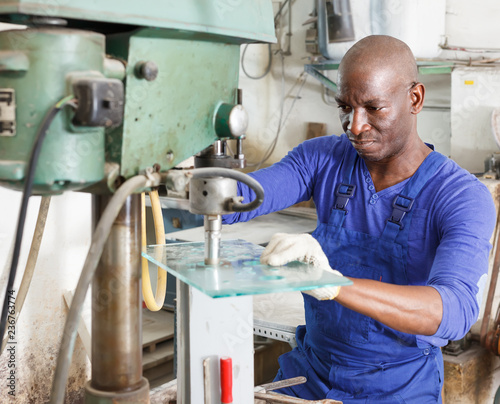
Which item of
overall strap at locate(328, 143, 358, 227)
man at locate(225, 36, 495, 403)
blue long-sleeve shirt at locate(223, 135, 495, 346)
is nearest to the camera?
blue long-sleeve shirt at locate(223, 135, 495, 346)

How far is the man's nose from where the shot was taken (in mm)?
1493

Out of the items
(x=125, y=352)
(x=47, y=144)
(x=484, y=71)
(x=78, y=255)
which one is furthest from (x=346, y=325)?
(x=484, y=71)

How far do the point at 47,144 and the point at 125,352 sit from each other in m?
0.30

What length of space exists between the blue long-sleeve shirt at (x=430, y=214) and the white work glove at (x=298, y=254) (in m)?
0.27

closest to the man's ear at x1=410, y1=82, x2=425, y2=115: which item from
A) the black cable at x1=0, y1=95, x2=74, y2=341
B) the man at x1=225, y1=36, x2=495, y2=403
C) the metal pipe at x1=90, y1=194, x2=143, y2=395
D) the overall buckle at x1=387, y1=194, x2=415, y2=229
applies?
the man at x1=225, y1=36, x2=495, y2=403

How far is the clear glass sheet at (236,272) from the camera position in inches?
33.5

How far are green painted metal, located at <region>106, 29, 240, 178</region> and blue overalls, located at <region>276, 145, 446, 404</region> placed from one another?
717 mm

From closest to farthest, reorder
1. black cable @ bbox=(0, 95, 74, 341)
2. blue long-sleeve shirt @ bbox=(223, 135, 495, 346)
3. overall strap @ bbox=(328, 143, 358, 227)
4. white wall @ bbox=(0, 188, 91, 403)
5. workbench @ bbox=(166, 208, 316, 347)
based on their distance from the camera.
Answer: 1. black cable @ bbox=(0, 95, 74, 341)
2. blue long-sleeve shirt @ bbox=(223, 135, 495, 346)
3. white wall @ bbox=(0, 188, 91, 403)
4. overall strap @ bbox=(328, 143, 358, 227)
5. workbench @ bbox=(166, 208, 316, 347)

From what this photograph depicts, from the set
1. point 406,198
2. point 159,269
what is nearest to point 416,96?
point 406,198

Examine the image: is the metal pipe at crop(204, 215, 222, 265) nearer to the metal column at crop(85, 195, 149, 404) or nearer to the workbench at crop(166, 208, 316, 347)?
the metal column at crop(85, 195, 149, 404)

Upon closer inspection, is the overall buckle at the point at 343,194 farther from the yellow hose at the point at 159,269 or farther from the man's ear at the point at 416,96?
the yellow hose at the point at 159,269

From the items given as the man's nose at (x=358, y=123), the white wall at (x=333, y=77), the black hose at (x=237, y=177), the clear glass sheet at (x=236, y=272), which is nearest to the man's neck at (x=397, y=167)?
the man's nose at (x=358, y=123)

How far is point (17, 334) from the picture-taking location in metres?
1.40

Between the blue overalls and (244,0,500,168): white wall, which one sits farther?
(244,0,500,168): white wall
